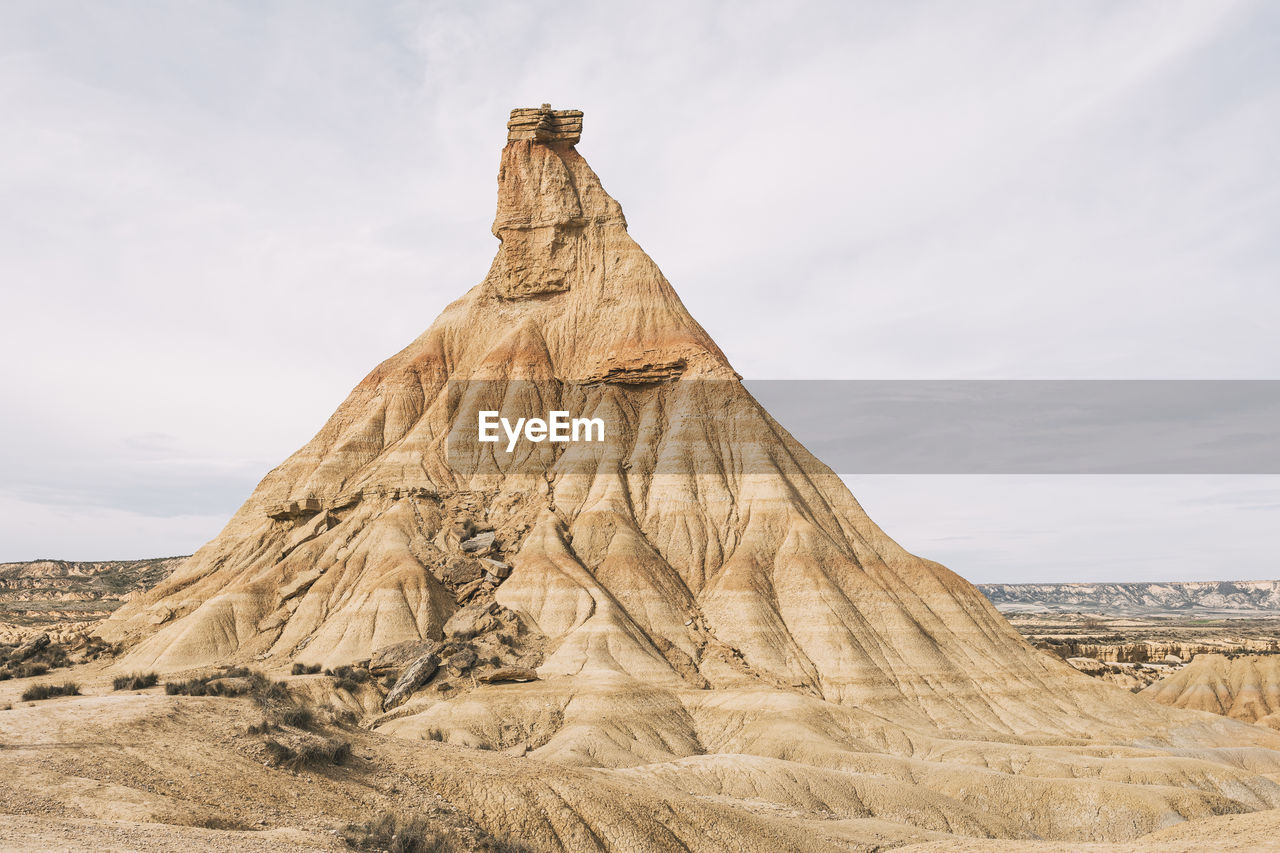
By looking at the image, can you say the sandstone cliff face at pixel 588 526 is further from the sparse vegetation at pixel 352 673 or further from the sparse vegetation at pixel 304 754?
the sparse vegetation at pixel 304 754

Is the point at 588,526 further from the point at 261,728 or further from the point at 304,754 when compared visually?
the point at 304,754

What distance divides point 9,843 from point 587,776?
13.6 m

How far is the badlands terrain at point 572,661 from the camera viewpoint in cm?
1916

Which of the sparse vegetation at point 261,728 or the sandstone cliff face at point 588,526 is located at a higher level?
the sandstone cliff face at point 588,526


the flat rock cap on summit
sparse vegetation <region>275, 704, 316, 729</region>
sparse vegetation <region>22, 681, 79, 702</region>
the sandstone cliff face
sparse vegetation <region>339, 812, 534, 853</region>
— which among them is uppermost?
the flat rock cap on summit

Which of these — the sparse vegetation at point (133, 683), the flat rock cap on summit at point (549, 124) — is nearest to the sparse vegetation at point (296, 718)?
the sparse vegetation at point (133, 683)

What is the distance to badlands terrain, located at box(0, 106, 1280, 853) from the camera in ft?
62.8

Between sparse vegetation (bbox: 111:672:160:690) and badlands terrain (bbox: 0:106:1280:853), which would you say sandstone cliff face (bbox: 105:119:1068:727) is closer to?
badlands terrain (bbox: 0:106:1280:853)

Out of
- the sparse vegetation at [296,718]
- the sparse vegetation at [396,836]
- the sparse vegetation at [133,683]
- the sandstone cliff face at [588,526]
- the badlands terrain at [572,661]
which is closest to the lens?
the sparse vegetation at [396,836]

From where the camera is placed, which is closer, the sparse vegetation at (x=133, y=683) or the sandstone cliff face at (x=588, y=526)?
the sparse vegetation at (x=133, y=683)

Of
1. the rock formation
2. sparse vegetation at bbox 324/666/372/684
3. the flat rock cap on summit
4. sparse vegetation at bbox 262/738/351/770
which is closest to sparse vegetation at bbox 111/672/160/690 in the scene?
sparse vegetation at bbox 324/666/372/684

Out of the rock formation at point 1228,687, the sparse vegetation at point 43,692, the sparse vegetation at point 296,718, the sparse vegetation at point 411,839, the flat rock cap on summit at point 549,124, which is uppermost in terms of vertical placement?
the flat rock cap on summit at point 549,124

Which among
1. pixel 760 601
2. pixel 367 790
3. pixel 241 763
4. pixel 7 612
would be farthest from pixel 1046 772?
pixel 7 612

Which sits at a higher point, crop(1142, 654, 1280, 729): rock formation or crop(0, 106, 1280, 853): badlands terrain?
crop(0, 106, 1280, 853): badlands terrain
